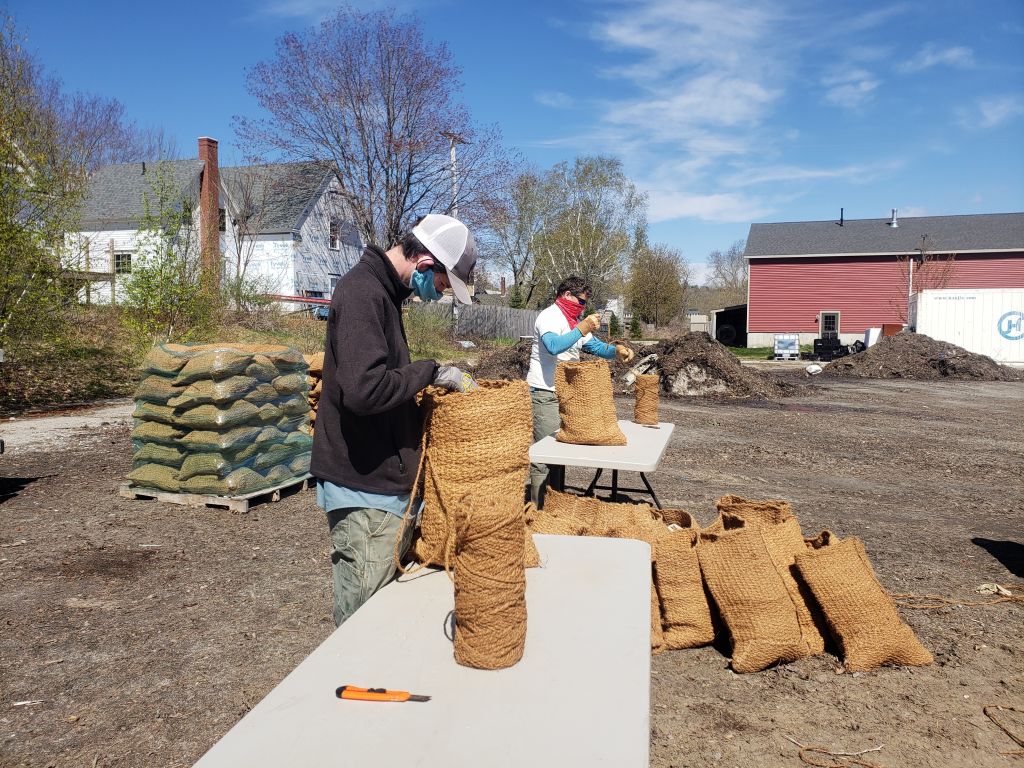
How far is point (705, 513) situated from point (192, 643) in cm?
420

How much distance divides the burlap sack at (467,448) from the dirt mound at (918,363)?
2162 centimetres

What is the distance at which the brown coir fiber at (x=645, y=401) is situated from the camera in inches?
224

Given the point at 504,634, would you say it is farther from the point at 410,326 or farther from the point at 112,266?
the point at 112,266

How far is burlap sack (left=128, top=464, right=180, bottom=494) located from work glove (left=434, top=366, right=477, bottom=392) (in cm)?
506

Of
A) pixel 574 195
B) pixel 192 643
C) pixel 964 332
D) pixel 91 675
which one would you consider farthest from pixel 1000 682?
pixel 574 195

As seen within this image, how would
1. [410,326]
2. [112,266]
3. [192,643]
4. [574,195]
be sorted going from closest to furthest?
[192,643], [410,326], [112,266], [574,195]

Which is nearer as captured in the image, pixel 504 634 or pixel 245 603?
pixel 504 634

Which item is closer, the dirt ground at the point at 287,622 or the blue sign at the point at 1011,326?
the dirt ground at the point at 287,622

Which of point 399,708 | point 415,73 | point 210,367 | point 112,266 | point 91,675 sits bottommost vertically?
point 91,675

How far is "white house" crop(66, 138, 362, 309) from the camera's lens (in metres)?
30.7

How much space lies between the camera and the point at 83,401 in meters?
13.0

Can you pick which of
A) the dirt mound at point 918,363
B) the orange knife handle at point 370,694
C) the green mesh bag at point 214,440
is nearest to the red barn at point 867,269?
the dirt mound at point 918,363

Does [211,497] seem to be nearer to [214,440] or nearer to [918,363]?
[214,440]

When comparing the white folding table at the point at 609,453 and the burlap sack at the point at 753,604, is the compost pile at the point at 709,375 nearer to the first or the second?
the white folding table at the point at 609,453
